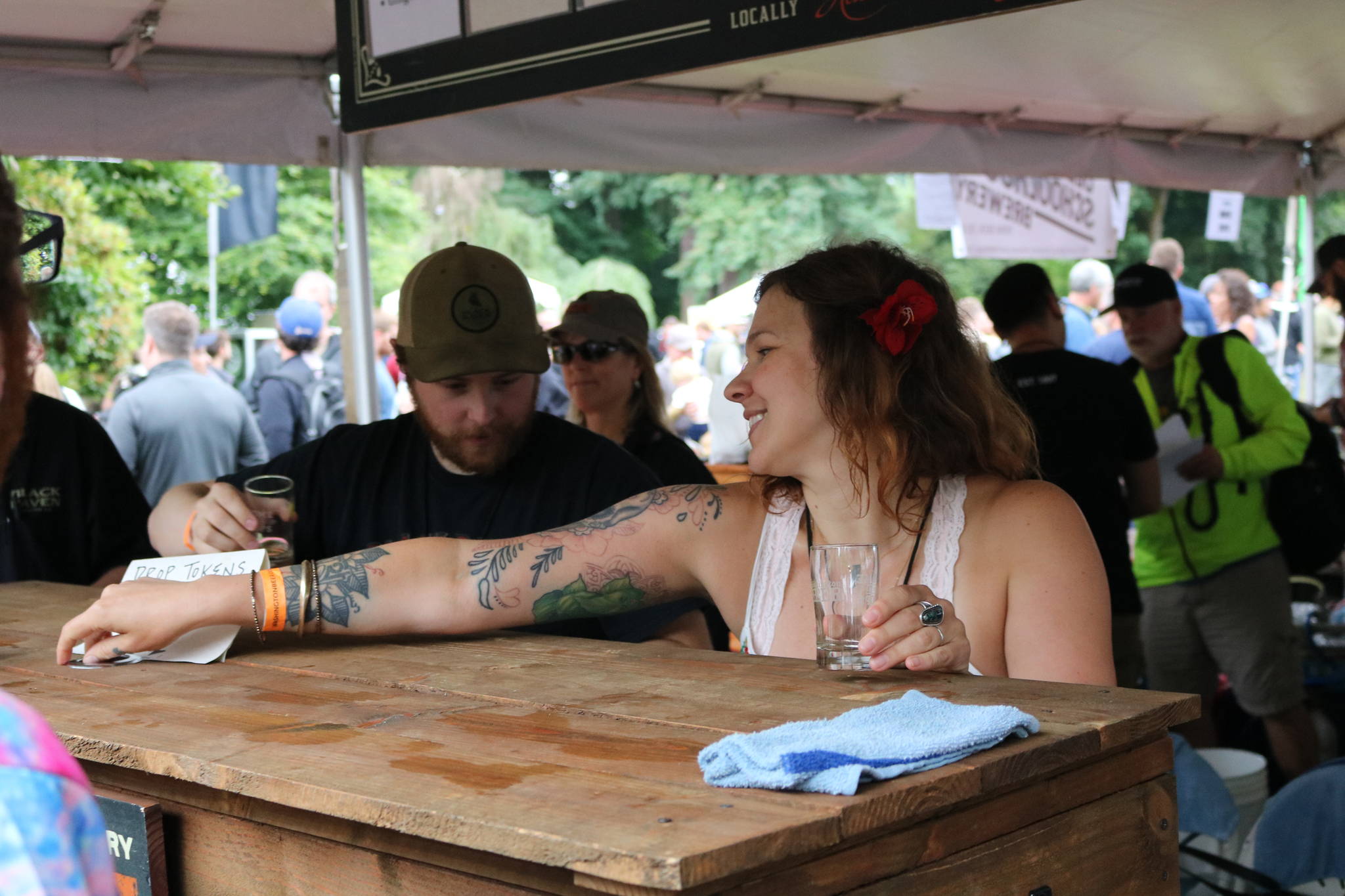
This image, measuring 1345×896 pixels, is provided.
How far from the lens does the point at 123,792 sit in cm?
161

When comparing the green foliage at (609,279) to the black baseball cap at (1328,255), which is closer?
the black baseball cap at (1328,255)

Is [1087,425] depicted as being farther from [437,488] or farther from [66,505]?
[66,505]

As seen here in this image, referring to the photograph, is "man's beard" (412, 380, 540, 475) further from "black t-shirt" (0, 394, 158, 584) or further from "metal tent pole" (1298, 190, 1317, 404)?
"metal tent pole" (1298, 190, 1317, 404)

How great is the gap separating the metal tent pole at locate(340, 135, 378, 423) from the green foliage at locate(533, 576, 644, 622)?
8.76 feet

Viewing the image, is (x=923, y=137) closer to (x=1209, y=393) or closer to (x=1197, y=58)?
(x=1197, y=58)

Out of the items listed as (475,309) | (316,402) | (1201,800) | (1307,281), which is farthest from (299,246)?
(1201,800)

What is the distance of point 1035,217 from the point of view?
8047 millimetres

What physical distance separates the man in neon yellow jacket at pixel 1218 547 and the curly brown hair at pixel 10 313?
4.25 meters

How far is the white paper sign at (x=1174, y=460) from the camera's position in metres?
4.57

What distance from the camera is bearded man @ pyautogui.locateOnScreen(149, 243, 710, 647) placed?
287 centimetres

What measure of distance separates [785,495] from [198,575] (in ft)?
3.26

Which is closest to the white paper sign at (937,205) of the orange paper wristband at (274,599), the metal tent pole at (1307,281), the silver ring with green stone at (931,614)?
the metal tent pole at (1307,281)

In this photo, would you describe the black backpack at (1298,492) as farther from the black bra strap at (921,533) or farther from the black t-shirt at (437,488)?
the black bra strap at (921,533)

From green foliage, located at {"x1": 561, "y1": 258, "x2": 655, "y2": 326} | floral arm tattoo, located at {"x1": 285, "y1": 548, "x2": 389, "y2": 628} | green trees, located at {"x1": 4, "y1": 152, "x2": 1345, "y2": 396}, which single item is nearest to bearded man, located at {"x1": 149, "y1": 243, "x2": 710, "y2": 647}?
floral arm tattoo, located at {"x1": 285, "y1": 548, "x2": 389, "y2": 628}
